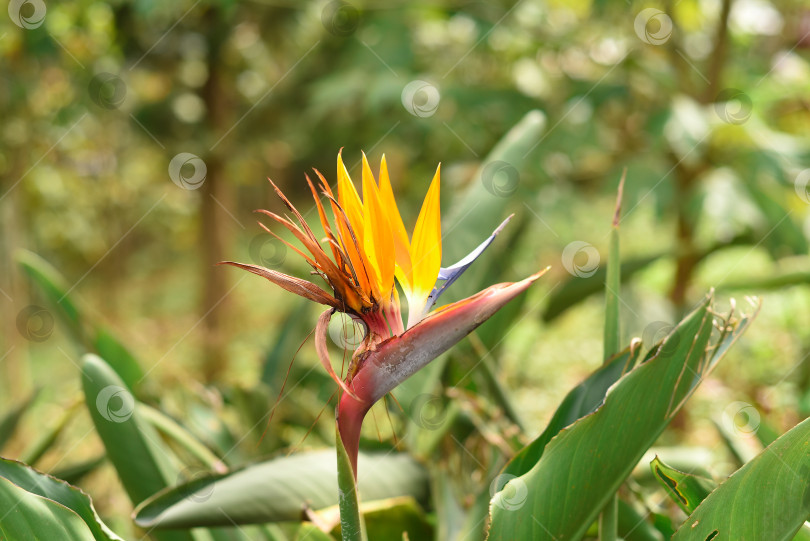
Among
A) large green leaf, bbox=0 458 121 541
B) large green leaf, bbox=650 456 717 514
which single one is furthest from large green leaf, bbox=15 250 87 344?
large green leaf, bbox=650 456 717 514

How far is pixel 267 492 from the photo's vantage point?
493mm

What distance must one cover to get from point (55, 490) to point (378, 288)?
27 cm

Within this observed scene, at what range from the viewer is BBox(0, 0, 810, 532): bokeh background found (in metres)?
0.89

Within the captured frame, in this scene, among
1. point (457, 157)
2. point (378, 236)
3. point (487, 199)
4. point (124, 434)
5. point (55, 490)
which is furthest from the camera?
point (457, 157)

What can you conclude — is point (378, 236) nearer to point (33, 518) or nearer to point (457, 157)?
point (33, 518)

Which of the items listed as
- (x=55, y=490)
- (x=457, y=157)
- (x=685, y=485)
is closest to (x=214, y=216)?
(x=457, y=157)

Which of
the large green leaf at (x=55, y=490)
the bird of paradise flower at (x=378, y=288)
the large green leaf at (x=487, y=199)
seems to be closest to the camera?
the bird of paradise flower at (x=378, y=288)

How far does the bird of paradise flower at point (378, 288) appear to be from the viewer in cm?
31

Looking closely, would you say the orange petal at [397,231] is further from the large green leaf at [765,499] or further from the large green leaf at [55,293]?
the large green leaf at [55,293]

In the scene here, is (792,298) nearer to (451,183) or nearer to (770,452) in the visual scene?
(451,183)

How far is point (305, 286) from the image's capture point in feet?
1.05

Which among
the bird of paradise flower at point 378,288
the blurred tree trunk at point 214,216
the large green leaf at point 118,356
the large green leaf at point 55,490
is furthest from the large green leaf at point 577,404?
the blurred tree trunk at point 214,216

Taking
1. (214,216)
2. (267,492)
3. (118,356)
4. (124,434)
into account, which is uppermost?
(214,216)

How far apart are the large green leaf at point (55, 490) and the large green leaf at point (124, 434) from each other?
102 millimetres
